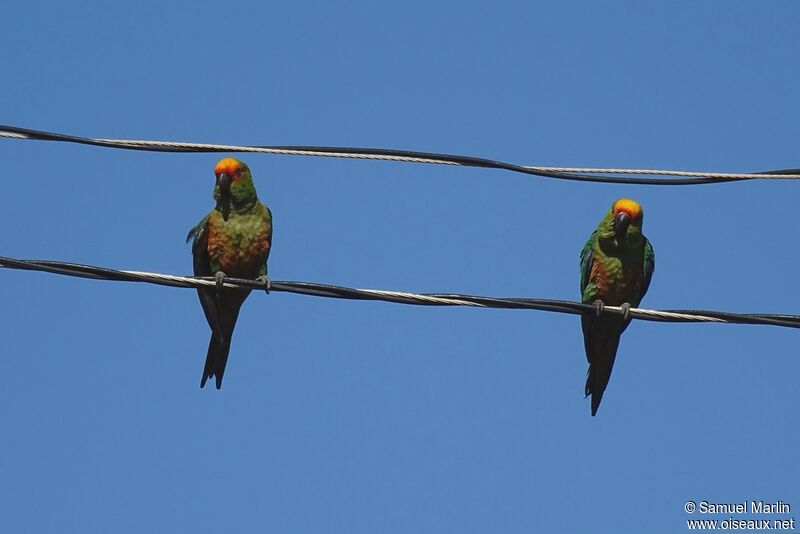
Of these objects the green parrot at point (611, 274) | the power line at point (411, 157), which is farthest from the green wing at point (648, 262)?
the power line at point (411, 157)

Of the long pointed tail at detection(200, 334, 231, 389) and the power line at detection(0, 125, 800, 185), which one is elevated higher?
the power line at detection(0, 125, 800, 185)

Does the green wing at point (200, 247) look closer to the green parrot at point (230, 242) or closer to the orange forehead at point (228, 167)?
the green parrot at point (230, 242)

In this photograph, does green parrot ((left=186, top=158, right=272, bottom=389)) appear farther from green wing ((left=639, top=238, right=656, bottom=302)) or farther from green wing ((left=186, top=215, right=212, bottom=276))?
green wing ((left=639, top=238, right=656, bottom=302))

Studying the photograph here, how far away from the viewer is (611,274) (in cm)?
976

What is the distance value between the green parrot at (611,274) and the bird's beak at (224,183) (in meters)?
3.02

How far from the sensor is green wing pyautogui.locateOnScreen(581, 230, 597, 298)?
9914 mm

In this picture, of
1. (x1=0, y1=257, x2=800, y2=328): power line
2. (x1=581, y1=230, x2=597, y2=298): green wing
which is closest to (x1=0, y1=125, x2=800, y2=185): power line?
(x1=0, y1=257, x2=800, y2=328): power line

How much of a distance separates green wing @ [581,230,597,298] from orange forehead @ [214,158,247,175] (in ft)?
9.70

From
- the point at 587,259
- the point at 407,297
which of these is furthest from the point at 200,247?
the point at 407,297

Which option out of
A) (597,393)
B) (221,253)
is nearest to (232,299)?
(221,253)

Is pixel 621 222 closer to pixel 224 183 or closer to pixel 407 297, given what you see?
pixel 224 183

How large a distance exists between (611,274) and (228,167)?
326 centimetres

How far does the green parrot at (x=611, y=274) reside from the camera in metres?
9.55

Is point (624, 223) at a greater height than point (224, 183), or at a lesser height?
lesser
